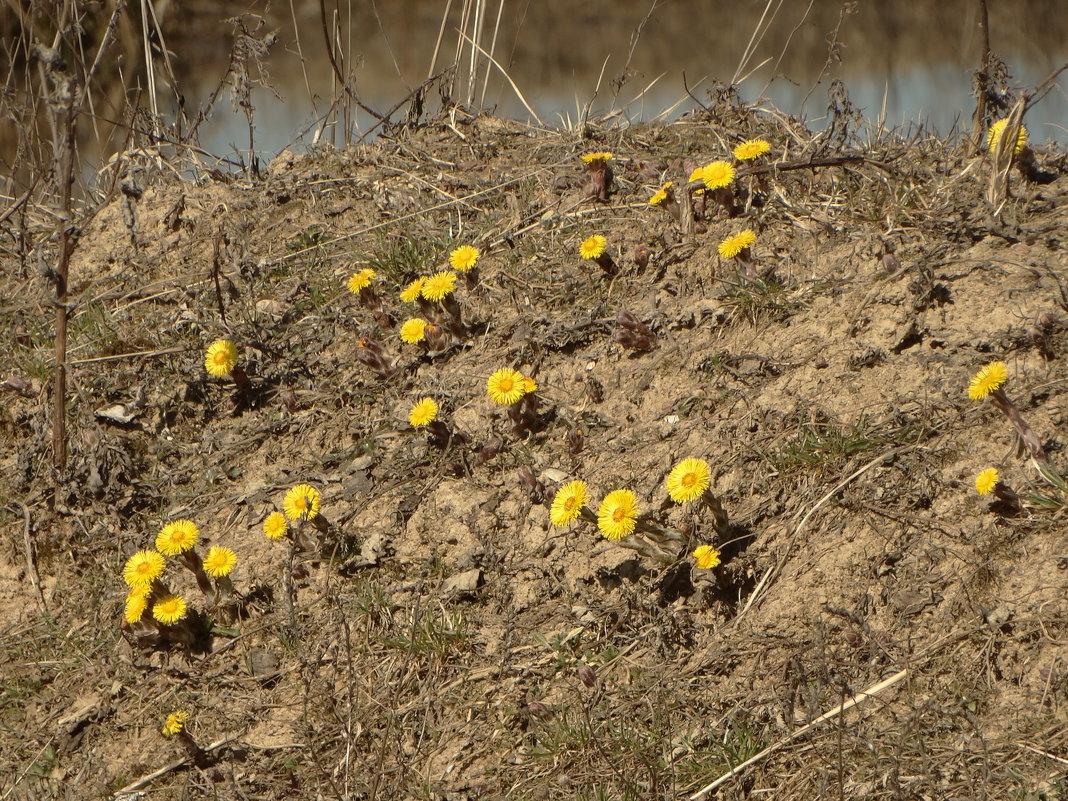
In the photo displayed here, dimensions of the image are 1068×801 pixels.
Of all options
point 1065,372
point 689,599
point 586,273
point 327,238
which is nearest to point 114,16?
point 327,238

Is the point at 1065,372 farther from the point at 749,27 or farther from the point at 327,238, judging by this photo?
the point at 749,27

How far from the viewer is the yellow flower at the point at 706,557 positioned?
250 centimetres

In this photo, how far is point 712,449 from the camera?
291 cm

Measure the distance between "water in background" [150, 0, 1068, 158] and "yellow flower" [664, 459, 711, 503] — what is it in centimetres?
255

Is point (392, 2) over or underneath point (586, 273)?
over

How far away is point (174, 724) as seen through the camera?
255cm

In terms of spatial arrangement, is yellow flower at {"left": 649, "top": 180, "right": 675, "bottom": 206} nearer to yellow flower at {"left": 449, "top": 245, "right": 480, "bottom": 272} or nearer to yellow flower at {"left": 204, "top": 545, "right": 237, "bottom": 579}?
yellow flower at {"left": 449, "top": 245, "right": 480, "bottom": 272}

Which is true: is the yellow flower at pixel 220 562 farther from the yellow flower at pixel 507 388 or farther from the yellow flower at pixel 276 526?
the yellow flower at pixel 507 388

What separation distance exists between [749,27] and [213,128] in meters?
5.58

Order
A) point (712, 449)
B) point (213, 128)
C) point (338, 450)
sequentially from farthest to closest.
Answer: point (213, 128)
point (338, 450)
point (712, 449)

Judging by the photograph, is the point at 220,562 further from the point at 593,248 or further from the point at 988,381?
the point at 988,381

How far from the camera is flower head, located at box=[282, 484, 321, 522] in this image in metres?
2.89

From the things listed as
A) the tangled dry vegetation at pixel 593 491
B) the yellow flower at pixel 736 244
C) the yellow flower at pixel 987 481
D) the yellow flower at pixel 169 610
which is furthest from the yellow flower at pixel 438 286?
the yellow flower at pixel 987 481

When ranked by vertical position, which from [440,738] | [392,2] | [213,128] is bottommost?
[440,738]
